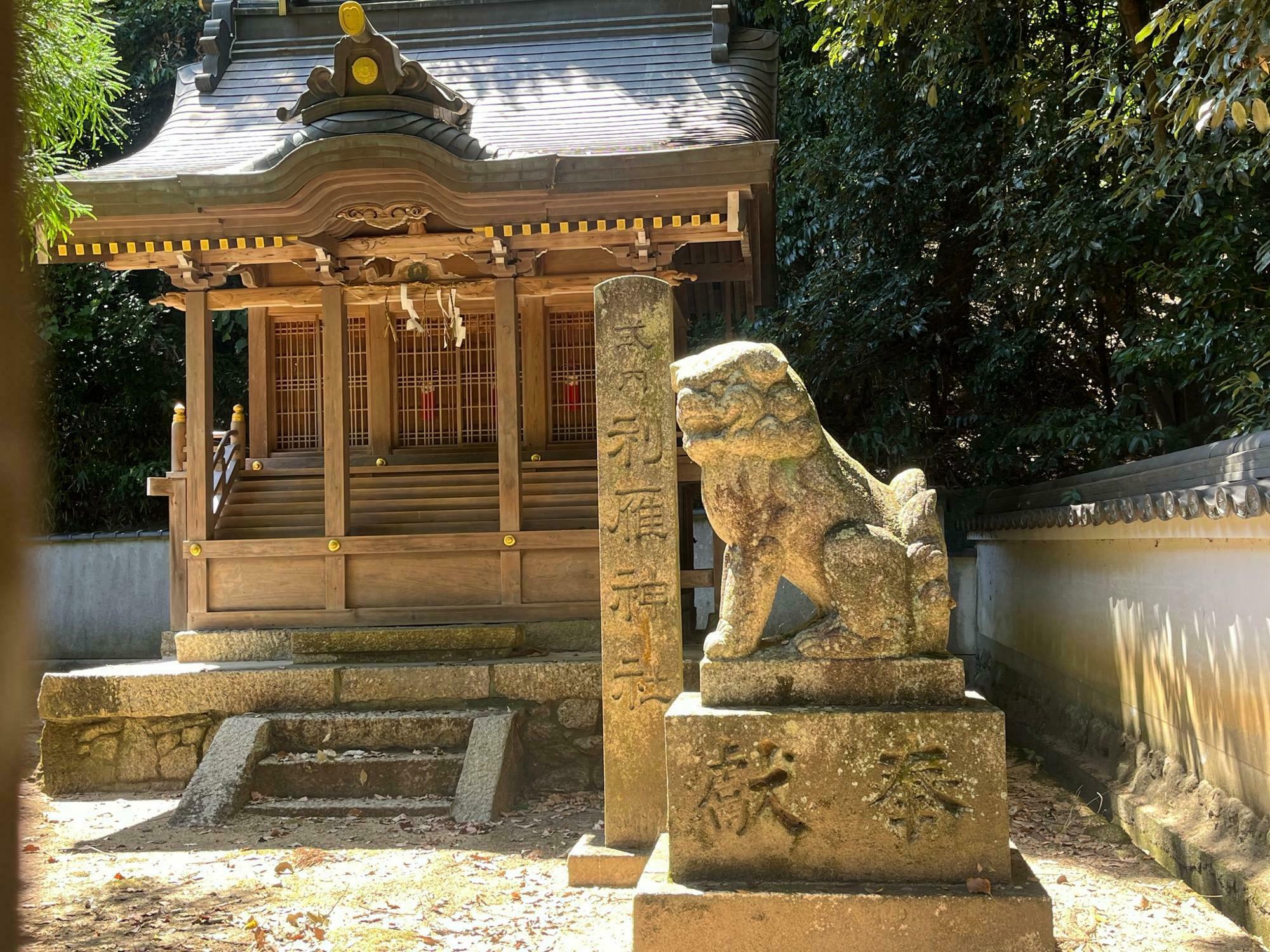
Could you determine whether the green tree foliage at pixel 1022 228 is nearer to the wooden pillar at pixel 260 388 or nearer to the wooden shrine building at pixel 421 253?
the wooden shrine building at pixel 421 253

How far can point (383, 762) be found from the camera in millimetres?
6707

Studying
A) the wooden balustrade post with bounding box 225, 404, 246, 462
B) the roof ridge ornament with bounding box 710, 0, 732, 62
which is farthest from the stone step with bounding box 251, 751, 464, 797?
the roof ridge ornament with bounding box 710, 0, 732, 62

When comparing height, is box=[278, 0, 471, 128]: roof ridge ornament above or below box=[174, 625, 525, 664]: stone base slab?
above

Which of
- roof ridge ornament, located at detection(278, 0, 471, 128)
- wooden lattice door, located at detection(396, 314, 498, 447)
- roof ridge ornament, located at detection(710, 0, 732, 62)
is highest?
roof ridge ornament, located at detection(710, 0, 732, 62)

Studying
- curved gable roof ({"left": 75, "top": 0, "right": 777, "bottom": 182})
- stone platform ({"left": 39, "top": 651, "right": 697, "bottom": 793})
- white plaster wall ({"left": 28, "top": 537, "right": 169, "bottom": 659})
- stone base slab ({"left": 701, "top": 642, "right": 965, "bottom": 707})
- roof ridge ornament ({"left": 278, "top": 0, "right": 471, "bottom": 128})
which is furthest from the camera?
white plaster wall ({"left": 28, "top": 537, "right": 169, "bottom": 659})

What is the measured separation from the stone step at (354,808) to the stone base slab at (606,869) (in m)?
1.51

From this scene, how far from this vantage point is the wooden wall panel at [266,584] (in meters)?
8.27

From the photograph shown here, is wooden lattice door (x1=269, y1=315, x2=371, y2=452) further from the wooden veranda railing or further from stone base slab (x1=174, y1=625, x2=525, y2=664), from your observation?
stone base slab (x1=174, y1=625, x2=525, y2=664)

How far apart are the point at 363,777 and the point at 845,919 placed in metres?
4.19

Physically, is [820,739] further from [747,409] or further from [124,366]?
[124,366]

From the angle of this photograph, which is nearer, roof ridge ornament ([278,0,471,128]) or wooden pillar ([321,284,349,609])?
roof ridge ornament ([278,0,471,128])

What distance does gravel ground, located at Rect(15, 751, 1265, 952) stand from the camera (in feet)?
14.4

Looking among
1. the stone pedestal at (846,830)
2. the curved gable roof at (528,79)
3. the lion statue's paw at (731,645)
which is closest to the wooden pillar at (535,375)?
the curved gable roof at (528,79)

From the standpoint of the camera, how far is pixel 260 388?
35.7 feet
